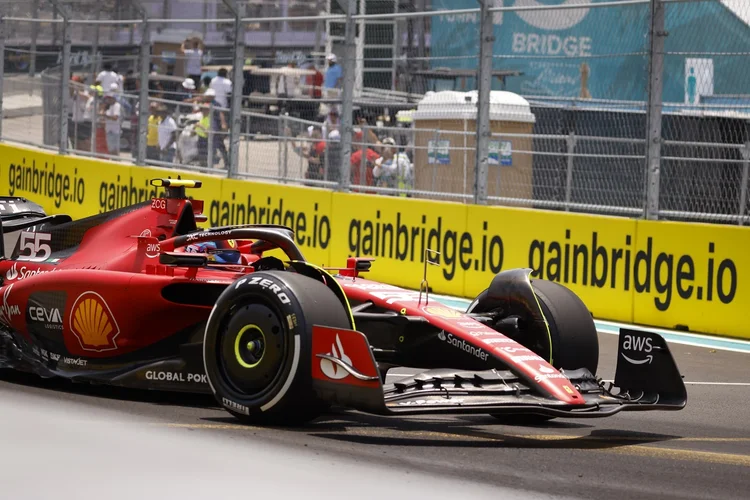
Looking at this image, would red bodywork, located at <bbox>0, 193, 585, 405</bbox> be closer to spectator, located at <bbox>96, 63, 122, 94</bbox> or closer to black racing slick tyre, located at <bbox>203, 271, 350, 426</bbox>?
black racing slick tyre, located at <bbox>203, 271, 350, 426</bbox>

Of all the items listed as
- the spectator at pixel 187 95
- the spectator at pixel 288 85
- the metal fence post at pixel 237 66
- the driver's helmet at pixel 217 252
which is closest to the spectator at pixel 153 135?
the spectator at pixel 187 95

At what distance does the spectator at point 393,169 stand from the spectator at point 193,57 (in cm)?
437

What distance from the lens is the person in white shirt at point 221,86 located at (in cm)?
1783

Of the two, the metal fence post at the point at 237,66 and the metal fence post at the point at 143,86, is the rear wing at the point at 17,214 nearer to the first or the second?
the metal fence post at the point at 237,66

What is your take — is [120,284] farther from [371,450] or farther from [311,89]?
[311,89]

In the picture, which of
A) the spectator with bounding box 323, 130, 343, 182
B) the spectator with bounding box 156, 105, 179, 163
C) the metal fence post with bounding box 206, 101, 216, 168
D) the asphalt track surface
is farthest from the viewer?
the spectator with bounding box 156, 105, 179, 163

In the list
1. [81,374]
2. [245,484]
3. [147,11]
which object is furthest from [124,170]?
[245,484]

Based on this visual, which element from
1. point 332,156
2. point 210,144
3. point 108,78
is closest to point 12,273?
point 332,156

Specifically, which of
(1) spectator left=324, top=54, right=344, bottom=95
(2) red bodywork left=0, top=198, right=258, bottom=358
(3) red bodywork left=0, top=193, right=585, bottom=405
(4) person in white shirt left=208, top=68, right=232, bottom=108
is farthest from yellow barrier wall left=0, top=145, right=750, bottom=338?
(2) red bodywork left=0, top=198, right=258, bottom=358

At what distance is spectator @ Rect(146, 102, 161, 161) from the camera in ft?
60.8

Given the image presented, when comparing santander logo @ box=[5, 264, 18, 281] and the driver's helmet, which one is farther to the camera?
santander logo @ box=[5, 264, 18, 281]

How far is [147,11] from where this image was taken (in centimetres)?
1877

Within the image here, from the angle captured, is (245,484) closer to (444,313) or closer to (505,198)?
(444,313)

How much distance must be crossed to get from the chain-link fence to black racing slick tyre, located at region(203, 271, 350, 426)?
18.6 ft
